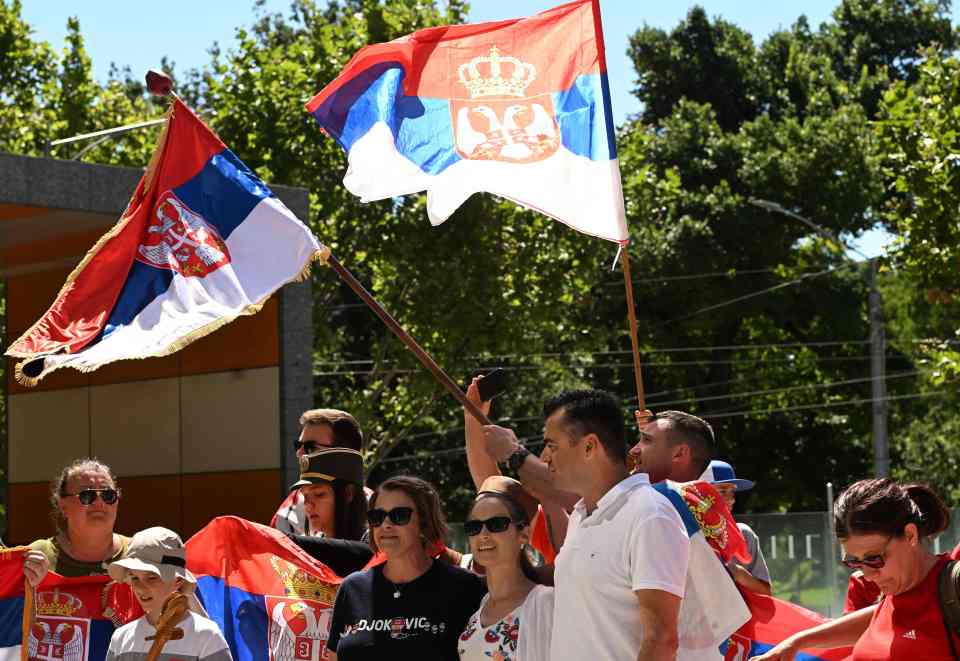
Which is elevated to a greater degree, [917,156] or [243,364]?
[917,156]

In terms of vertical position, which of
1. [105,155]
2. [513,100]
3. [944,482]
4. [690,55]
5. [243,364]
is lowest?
[944,482]

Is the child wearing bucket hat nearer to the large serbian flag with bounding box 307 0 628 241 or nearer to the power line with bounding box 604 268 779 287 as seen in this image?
the large serbian flag with bounding box 307 0 628 241

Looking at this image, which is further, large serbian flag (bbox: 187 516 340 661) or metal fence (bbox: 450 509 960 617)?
metal fence (bbox: 450 509 960 617)

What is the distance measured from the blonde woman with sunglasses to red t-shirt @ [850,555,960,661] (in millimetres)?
3790

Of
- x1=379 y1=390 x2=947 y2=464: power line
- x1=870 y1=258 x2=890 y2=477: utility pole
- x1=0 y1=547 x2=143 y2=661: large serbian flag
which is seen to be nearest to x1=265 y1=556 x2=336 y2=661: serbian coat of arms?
x1=0 y1=547 x2=143 y2=661: large serbian flag

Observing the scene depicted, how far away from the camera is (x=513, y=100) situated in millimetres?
7711

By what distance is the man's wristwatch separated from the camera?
6.02 m

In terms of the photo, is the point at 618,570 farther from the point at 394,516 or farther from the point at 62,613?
the point at 62,613

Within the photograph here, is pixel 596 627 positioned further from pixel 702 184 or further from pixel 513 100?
pixel 702 184

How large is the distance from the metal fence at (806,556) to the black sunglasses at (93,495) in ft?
35.9

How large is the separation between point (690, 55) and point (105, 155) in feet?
54.4

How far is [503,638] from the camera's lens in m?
5.64

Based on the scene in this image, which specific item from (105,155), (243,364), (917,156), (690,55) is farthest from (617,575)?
(690,55)

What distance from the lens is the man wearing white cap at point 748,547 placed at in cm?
637
